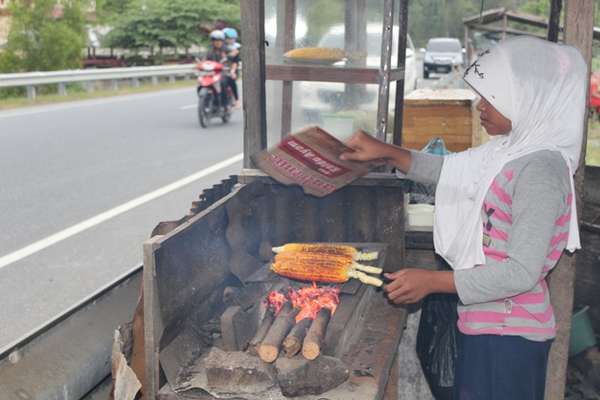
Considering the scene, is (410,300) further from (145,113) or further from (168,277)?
(145,113)

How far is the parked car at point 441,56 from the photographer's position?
37031 mm

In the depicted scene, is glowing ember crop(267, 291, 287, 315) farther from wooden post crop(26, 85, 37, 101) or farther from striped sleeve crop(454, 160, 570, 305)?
wooden post crop(26, 85, 37, 101)

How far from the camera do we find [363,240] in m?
3.73

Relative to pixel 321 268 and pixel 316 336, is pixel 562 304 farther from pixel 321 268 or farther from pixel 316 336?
pixel 316 336

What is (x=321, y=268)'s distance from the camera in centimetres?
304

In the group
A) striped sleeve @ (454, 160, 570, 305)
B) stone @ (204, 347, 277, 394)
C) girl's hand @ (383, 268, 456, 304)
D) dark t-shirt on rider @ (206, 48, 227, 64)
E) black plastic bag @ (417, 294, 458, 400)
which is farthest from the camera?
dark t-shirt on rider @ (206, 48, 227, 64)

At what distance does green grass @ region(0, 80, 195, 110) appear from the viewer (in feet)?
54.7

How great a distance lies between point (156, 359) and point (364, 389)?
65 cm

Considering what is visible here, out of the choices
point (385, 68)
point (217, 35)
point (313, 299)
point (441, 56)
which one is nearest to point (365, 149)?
point (313, 299)

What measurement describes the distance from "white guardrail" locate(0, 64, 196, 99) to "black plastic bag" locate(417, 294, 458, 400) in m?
13.8

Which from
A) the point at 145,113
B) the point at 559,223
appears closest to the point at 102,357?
the point at 559,223

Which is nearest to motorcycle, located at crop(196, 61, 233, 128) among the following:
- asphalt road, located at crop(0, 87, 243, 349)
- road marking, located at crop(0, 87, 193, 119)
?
asphalt road, located at crop(0, 87, 243, 349)

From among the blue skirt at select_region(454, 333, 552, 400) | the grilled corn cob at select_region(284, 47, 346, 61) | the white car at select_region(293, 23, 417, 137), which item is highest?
the grilled corn cob at select_region(284, 47, 346, 61)

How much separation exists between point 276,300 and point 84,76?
17.3 metres
